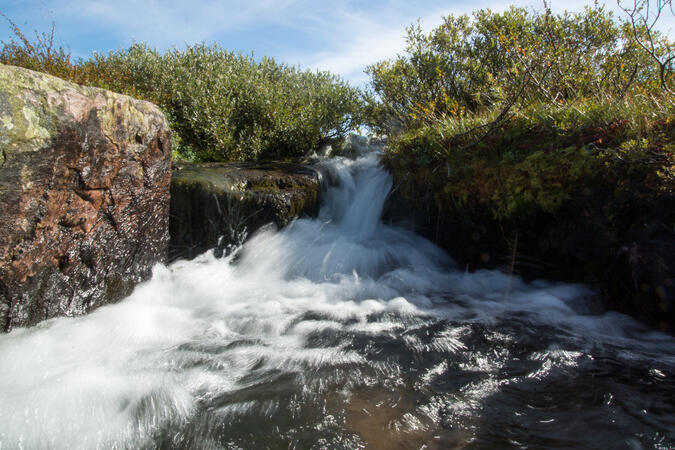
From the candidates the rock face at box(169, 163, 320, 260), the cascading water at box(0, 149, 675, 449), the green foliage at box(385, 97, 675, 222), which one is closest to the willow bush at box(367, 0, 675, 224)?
the green foliage at box(385, 97, 675, 222)

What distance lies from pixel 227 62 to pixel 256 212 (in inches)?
304

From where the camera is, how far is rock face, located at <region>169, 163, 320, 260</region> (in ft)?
18.8

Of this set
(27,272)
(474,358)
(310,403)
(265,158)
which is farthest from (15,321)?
(265,158)

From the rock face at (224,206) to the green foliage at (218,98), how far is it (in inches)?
112

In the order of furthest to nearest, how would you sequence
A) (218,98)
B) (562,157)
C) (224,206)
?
(218,98), (224,206), (562,157)

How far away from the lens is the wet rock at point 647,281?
3506 millimetres

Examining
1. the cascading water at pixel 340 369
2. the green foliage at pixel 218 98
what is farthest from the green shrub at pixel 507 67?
the cascading water at pixel 340 369

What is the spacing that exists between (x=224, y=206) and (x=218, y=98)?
195 inches

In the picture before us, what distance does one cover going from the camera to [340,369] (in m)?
3.10

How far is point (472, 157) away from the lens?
5.65 m

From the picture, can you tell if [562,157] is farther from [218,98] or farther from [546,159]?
[218,98]

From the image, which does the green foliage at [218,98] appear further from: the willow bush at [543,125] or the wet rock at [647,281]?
the wet rock at [647,281]

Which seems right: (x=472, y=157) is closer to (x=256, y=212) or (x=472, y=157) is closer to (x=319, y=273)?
(x=319, y=273)

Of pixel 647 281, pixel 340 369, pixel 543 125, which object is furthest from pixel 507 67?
pixel 340 369
